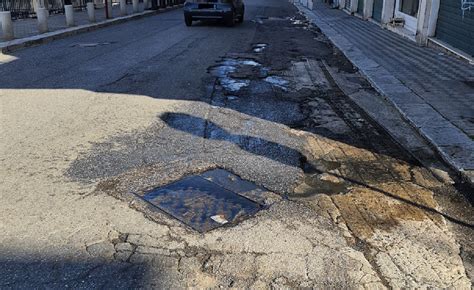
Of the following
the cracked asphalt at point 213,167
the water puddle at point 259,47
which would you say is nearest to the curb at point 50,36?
the cracked asphalt at point 213,167

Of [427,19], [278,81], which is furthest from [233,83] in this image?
[427,19]

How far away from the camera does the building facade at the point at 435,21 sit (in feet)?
37.7

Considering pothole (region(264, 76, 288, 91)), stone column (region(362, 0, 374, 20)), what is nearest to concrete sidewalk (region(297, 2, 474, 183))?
pothole (region(264, 76, 288, 91))

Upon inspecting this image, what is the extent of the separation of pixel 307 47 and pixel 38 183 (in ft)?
37.2

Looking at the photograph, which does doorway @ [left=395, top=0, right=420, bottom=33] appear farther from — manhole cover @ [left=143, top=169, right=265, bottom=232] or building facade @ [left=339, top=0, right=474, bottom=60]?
manhole cover @ [left=143, top=169, right=265, bottom=232]

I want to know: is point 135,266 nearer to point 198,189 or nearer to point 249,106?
point 198,189

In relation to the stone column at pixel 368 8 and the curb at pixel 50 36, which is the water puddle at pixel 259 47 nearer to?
the curb at pixel 50 36

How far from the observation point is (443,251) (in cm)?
359

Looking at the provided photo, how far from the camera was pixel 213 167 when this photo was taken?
508 cm

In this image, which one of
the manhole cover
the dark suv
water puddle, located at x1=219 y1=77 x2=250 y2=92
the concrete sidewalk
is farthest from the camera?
the dark suv

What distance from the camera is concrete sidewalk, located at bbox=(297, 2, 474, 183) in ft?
19.2

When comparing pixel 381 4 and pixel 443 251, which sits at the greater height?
pixel 381 4

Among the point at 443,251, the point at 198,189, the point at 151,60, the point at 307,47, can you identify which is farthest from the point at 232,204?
the point at 307,47

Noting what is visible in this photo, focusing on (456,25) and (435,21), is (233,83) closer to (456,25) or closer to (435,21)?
(456,25)
